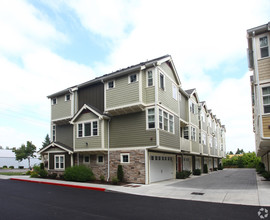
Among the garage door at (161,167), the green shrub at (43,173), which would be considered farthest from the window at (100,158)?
the green shrub at (43,173)

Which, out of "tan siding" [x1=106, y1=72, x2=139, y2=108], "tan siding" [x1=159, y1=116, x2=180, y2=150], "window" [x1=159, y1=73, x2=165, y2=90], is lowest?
"tan siding" [x1=159, y1=116, x2=180, y2=150]

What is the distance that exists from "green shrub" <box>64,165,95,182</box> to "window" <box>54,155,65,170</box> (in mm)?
2806

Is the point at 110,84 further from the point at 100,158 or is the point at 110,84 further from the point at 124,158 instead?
the point at 100,158

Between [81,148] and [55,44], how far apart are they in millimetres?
8796

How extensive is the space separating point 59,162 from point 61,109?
5188mm

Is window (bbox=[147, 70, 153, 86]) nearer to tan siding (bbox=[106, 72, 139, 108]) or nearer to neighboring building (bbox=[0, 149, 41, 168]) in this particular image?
tan siding (bbox=[106, 72, 139, 108])

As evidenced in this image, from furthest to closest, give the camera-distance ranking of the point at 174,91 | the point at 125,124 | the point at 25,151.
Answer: the point at 25,151 → the point at 174,91 → the point at 125,124

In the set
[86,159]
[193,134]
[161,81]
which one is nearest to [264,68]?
[161,81]

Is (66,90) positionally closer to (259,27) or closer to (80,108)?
(80,108)

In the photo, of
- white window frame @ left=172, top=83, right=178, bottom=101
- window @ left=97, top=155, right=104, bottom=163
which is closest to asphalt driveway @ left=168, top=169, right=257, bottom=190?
window @ left=97, top=155, right=104, bottom=163

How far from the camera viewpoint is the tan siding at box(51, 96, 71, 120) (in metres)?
23.0

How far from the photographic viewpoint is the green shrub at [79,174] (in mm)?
18678

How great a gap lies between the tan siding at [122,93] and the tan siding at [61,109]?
5608 millimetres

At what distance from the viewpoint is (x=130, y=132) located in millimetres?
18438
